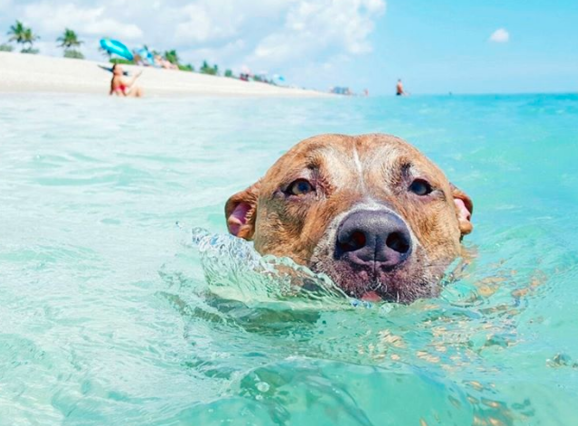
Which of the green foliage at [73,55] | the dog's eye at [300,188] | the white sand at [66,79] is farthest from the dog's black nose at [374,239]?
the green foliage at [73,55]

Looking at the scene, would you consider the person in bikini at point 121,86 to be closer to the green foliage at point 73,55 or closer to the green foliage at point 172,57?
the green foliage at point 73,55

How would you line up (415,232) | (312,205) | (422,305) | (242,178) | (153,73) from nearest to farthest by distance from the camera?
(422,305)
(415,232)
(312,205)
(242,178)
(153,73)

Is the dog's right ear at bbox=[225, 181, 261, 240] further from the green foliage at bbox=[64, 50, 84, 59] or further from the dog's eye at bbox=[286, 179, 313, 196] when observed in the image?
the green foliage at bbox=[64, 50, 84, 59]

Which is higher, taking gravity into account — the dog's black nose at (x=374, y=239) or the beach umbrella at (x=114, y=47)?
the beach umbrella at (x=114, y=47)

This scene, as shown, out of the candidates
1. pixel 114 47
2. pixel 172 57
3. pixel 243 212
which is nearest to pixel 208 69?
pixel 172 57

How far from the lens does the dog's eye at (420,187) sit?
4.85 m

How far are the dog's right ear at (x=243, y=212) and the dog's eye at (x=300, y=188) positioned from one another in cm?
70

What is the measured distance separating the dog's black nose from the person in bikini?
92.1ft

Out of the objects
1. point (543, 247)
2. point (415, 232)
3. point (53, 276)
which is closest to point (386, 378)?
point (415, 232)

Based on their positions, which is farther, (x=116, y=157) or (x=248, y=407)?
(x=116, y=157)

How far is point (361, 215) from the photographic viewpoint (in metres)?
3.66

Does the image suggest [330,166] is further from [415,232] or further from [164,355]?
[164,355]

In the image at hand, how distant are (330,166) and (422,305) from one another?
4.27 feet

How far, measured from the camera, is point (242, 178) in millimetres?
10711
